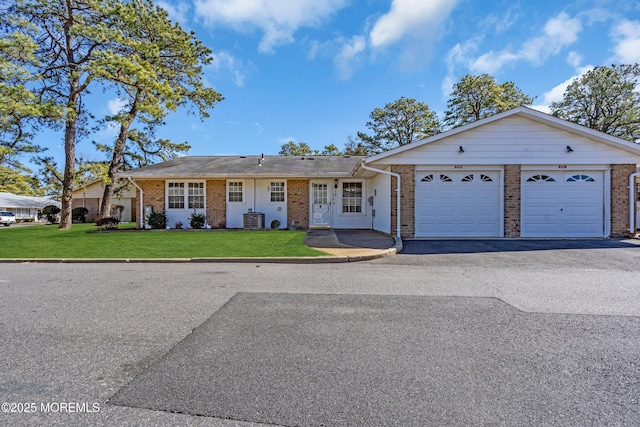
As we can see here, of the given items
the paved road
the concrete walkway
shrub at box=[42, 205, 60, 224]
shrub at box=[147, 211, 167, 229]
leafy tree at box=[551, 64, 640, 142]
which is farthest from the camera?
shrub at box=[42, 205, 60, 224]

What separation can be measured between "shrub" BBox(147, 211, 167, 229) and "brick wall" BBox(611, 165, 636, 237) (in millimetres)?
18860

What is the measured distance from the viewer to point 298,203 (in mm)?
16312

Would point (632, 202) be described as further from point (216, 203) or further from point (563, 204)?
point (216, 203)

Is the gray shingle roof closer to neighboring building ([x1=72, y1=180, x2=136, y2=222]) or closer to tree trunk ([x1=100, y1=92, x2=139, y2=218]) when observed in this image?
tree trunk ([x1=100, y1=92, x2=139, y2=218])

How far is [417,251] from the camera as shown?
9.61 meters

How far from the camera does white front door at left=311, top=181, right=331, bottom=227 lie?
16.3 meters

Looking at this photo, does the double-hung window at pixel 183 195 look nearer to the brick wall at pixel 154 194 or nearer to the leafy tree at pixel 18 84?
the brick wall at pixel 154 194

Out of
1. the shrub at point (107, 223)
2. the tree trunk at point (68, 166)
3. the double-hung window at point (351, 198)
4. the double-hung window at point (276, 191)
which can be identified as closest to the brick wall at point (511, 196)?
the double-hung window at point (351, 198)

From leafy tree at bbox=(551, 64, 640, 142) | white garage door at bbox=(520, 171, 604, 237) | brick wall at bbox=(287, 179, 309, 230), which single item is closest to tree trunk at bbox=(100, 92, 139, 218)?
brick wall at bbox=(287, 179, 309, 230)

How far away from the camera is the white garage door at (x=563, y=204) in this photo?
12.0 metres

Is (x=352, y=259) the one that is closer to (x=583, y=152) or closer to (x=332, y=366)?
(x=332, y=366)

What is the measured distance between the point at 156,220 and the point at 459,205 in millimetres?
13717

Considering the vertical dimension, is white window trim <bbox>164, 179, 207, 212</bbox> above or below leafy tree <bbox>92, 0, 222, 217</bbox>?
below

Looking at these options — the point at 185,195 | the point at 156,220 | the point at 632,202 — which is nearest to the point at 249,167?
the point at 185,195
